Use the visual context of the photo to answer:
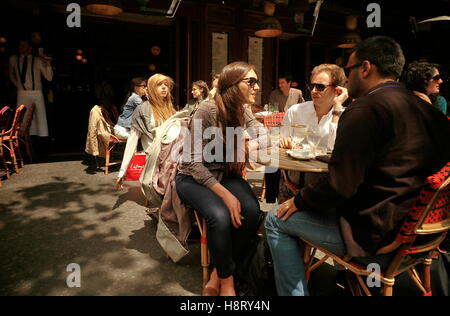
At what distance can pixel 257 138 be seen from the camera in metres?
2.59

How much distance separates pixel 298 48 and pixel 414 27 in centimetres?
315

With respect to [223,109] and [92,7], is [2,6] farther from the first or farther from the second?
[223,109]

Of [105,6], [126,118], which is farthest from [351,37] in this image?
[126,118]

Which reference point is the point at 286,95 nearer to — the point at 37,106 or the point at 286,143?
the point at 286,143

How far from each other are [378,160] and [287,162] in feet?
2.13

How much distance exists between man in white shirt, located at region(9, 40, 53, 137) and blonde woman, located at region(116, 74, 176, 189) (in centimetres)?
397

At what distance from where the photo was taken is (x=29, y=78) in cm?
638

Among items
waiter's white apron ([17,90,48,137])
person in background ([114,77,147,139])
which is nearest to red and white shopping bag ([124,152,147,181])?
person in background ([114,77,147,139])

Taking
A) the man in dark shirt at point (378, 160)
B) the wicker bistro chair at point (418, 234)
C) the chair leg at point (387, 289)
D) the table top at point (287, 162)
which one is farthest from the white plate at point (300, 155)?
the chair leg at point (387, 289)

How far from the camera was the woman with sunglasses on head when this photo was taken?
2.00m

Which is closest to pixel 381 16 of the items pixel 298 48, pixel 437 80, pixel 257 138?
pixel 298 48

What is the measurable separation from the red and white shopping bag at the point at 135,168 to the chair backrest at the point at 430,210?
3.18 m

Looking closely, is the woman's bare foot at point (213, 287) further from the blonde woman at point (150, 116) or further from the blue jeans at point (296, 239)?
the blonde woman at point (150, 116)
